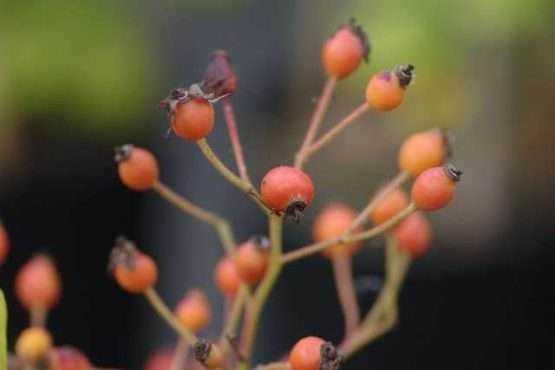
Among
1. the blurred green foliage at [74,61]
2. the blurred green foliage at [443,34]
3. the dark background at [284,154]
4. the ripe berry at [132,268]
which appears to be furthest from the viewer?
A: the blurred green foliage at [74,61]

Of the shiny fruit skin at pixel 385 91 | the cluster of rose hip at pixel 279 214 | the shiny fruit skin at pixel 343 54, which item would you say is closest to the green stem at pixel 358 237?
the cluster of rose hip at pixel 279 214

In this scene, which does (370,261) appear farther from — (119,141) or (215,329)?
(119,141)

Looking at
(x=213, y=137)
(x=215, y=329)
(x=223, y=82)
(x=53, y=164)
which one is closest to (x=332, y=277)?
(x=215, y=329)

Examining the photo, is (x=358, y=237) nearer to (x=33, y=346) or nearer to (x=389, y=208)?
(x=389, y=208)

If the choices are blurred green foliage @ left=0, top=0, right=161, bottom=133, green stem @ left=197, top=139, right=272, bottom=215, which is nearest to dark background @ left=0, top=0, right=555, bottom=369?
blurred green foliage @ left=0, top=0, right=161, bottom=133

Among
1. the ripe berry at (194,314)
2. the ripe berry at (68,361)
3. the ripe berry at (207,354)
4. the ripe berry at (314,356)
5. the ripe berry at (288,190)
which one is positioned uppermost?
the ripe berry at (194,314)

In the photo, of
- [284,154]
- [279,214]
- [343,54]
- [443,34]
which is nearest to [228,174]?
[279,214]

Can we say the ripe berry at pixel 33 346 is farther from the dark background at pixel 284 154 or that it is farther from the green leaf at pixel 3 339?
the dark background at pixel 284 154
